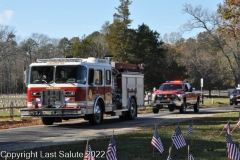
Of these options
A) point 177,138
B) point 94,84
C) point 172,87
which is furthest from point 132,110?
point 177,138

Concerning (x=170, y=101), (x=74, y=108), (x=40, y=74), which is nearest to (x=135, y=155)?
(x=74, y=108)

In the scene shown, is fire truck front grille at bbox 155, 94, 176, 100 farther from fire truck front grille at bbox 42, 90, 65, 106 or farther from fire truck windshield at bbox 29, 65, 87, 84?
fire truck front grille at bbox 42, 90, 65, 106

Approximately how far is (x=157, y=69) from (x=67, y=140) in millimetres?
50905

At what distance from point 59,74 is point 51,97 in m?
0.99

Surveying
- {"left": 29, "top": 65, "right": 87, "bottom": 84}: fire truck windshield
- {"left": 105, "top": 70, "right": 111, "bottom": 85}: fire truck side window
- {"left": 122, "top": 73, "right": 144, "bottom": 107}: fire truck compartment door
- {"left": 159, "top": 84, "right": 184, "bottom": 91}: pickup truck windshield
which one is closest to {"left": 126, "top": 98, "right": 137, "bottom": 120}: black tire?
{"left": 122, "top": 73, "right": 144, "bottom": 107}: fire truck compartment door

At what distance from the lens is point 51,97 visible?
61.4 ft

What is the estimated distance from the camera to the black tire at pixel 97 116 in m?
19.8

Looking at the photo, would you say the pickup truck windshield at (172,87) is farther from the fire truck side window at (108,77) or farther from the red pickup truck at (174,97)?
the fire truck side window at (108,77)

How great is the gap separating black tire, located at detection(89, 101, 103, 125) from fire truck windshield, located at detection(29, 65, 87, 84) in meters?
1.63

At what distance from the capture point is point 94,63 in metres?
19.8

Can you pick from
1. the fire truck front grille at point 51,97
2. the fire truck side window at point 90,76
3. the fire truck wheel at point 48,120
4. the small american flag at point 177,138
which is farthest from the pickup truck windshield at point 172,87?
the small american flag at point 177,138

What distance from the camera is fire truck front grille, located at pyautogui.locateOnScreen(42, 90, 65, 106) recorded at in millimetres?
18594

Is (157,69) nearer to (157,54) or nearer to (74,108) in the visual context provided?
(157,54)

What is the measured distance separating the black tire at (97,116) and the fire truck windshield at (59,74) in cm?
163
